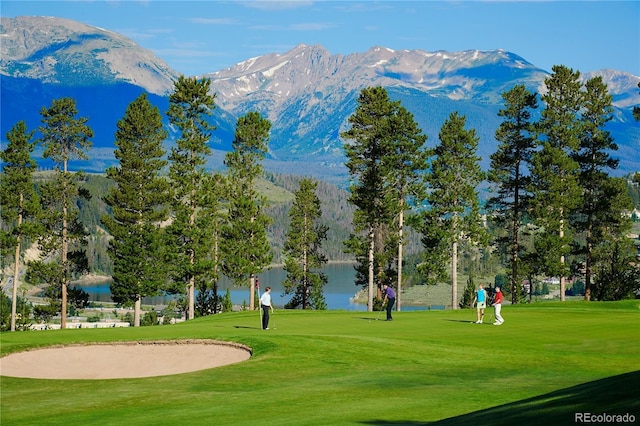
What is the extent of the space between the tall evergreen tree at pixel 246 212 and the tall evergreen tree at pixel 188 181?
326 centimetres

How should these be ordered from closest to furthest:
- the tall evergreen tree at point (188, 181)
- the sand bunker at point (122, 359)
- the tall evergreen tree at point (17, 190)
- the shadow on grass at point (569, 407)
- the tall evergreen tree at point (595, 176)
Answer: the shadow on grass at point (569, 407) < the sand bunker at point (122, 359) < the tall evergreen tree at point (17, 190) < the tall evergreen tree at point (595, 176) < the tall evergreen tree at point (188, 181)

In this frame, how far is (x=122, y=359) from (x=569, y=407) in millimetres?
24563

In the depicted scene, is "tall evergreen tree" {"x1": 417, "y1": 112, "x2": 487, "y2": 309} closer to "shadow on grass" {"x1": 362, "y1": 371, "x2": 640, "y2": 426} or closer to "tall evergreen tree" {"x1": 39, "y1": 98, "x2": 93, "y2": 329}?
"tall evergreen tree" {"x1": 39, "y1": 98, "x2": 93, "y2": 329}

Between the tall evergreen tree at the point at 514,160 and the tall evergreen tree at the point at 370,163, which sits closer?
the tall evergreen tree at the point at 514,160

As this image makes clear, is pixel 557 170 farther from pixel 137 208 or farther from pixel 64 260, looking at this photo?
pixel 64 260

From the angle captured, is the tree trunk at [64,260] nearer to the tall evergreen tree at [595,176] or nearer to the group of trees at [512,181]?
the group of trees at [512,181]

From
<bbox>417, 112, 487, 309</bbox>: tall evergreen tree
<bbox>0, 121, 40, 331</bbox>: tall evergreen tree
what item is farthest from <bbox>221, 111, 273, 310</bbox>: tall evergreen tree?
<bbox>0, 121, 40, 331</bbox>: tall evergreen tree

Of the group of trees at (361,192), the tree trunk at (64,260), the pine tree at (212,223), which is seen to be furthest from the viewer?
the pine tree at (212,223)

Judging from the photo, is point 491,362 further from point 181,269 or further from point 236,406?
point 181,269

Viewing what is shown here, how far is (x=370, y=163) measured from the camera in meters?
89.9

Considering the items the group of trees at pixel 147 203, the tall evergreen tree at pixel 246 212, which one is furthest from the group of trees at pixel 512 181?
the group of trees at pixel 147 203

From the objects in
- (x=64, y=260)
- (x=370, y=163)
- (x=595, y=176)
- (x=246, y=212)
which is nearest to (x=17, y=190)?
(x=64, y=260)

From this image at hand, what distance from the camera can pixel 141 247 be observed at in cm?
8706

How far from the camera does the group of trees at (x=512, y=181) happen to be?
85.4 meters
